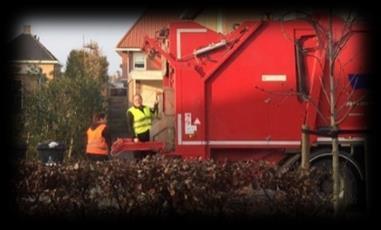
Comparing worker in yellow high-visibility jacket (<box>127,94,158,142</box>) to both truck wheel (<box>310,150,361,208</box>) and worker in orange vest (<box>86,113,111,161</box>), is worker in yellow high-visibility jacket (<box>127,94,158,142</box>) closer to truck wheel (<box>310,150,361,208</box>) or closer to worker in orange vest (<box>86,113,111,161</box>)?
worker in orange vest (<box>86,113,111,161</box>)

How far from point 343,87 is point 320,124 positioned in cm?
52

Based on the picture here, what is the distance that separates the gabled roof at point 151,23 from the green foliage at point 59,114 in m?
2.59

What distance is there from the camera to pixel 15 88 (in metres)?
8.23

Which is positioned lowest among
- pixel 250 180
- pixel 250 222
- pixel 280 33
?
pixel 250 222

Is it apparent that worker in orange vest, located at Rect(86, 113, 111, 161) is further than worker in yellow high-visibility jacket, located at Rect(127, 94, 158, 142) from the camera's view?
Yes

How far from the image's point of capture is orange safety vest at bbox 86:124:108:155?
1020 centimetres

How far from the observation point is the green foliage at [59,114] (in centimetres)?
1161

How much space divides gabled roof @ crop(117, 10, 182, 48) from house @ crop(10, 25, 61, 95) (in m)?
1.17

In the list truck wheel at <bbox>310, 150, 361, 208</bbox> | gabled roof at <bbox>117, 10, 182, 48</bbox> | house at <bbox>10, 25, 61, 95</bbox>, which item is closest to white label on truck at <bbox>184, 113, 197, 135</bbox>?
gabled roof at <bbox>117, 10, 182, 48</bbox>

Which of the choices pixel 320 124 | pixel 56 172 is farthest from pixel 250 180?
pixel 320 124

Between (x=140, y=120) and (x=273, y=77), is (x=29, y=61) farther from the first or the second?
(x=273, y=77)

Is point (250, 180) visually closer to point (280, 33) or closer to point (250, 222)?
point (250, 222)

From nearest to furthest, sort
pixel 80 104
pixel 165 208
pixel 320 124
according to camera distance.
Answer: pixel 165 208 < pixel 320 124 < pixel 80 104

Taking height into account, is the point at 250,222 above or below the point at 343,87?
below
